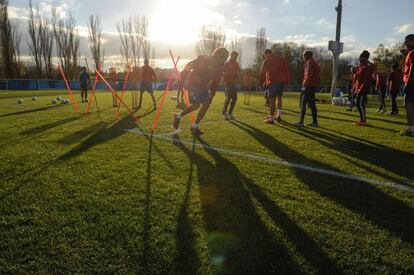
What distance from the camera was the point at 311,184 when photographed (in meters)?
3.73

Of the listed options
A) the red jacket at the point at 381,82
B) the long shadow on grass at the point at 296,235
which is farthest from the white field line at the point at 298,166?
the red jacket at the point at 381,82

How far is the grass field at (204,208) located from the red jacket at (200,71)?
1.89m

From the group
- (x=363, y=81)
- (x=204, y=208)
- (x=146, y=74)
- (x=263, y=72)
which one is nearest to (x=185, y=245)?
(x=204, y=208)

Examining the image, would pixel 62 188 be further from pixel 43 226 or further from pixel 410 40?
pixel 410 40

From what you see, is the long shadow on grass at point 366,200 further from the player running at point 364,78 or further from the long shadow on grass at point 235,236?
the player running at point 364,78

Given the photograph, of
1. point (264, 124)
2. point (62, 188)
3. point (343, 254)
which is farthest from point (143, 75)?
point (343, 254)

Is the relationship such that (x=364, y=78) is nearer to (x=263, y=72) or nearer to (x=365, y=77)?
(x=365, y=77)

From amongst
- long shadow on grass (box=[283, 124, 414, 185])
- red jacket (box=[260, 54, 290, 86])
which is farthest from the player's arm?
long shadow on grass (box=[283, 124, 414, 185])

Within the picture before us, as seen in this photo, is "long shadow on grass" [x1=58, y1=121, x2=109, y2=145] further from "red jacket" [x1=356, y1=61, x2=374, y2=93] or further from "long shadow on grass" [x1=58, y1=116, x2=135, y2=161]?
"red jacket" [x1=356, y1=61, x2=374, y2=93]

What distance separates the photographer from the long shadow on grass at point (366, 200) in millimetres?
2688

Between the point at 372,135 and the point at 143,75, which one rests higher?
the point at 143,75

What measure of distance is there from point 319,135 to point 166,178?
4784 millimetres

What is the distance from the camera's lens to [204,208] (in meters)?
2.99

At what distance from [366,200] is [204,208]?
5.99 feet
